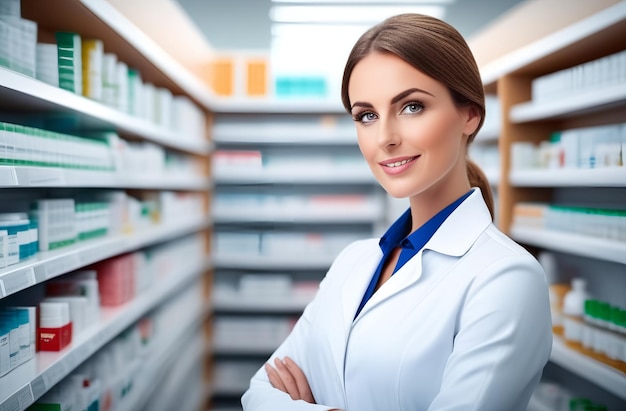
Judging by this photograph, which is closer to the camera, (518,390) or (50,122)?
(518,390)

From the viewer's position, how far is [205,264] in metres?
4.84

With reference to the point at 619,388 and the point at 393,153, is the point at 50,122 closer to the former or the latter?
the point at 393,153

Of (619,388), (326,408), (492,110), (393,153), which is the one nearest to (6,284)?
(326,408)

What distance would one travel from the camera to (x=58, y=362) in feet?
5.80

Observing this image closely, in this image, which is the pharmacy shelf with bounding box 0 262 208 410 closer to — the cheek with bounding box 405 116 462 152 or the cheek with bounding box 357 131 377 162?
the cheek with bounding box 357 131 377 162

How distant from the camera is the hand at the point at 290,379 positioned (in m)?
1.46

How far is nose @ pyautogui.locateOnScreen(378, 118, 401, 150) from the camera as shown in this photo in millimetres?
1230

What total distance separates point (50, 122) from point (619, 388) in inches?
98.9

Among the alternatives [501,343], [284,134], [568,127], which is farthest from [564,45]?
[284,134]

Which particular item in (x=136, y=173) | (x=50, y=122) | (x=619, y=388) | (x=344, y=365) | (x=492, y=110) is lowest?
(x=619, y=388)

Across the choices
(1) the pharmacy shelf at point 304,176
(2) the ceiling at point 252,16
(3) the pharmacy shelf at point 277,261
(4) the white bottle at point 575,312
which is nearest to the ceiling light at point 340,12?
(2) the ceiling at point 252,16

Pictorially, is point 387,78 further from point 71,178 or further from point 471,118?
point 71,178

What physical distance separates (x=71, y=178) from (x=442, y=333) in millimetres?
1419

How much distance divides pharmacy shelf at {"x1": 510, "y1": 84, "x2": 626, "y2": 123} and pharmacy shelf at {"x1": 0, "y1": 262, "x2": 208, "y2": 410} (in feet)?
7.66
